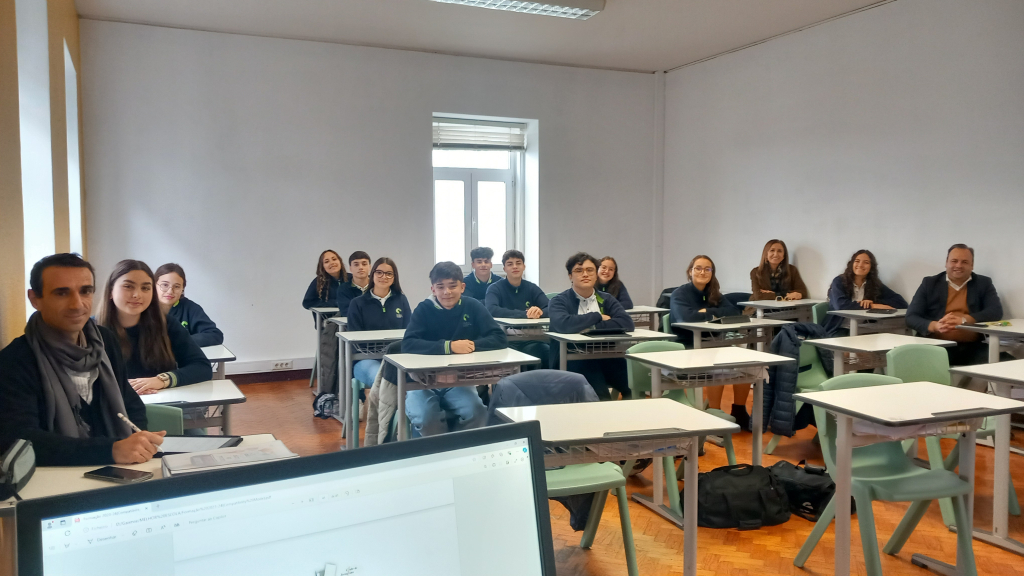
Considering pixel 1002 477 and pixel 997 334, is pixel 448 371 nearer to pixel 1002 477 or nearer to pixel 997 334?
pixel 1002 477

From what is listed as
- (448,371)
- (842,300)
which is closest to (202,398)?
(448,371)

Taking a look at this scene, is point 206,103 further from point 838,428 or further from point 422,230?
point 838,428

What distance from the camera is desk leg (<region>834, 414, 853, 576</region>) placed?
2.49 metres

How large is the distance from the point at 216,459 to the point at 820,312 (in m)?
5.71

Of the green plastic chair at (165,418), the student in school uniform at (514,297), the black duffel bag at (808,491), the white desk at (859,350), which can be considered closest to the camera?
the green plastic chair at (165,418)

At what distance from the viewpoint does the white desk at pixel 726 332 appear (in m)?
4.98

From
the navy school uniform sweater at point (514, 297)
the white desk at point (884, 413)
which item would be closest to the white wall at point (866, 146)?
the navy school uniform sweater at point (514, 297)

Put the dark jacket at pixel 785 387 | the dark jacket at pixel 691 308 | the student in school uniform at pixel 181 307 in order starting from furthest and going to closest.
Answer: the dark jacket at pixel 691 308
the dark jacket at pixel 785 387
the student in school uniform at pixel 181 307

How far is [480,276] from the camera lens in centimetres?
682

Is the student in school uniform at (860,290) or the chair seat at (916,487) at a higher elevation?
the student in school uniform at (860,290)

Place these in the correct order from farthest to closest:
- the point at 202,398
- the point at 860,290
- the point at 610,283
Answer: the point at 860,290
the point at 610,283
the point at 202,398

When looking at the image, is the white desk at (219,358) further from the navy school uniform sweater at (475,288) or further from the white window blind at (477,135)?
the white window blind at (477,135)

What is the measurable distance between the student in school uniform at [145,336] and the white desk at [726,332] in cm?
323

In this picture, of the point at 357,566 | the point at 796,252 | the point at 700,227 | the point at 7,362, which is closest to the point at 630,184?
Answer: the point at 700,227
